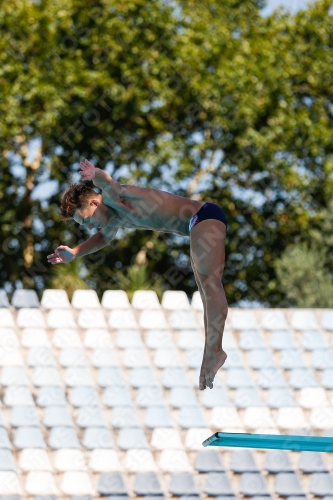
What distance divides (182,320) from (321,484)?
214 cm

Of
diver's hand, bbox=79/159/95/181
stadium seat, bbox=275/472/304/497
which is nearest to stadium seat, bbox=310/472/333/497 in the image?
stadium seat, bbox=275/472/304/497

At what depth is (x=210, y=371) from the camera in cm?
390

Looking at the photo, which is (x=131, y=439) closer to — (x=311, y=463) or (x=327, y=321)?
(x=311, y=463)

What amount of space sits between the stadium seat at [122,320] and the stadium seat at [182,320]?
386 millimetres

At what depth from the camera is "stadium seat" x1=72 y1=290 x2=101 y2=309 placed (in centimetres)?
872

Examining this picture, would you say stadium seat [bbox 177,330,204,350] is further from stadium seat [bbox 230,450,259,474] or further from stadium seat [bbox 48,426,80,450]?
stadium seat [bbox 48,426,80,450]

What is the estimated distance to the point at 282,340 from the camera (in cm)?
888

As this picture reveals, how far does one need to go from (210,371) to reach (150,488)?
371 cm

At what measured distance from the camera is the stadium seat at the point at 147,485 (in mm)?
7289

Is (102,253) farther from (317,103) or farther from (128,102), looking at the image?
(317,103)

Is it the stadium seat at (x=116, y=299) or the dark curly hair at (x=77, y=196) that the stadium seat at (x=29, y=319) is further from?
the dark curly hair at (x=77, y=196)

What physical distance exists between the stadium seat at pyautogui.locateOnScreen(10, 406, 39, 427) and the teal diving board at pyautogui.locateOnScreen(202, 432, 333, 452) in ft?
13.6

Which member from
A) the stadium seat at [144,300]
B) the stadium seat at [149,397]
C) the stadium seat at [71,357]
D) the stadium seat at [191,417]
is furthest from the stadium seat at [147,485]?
the stadium seat at [144,300]

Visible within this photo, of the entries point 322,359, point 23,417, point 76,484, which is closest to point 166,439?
point 76,484
